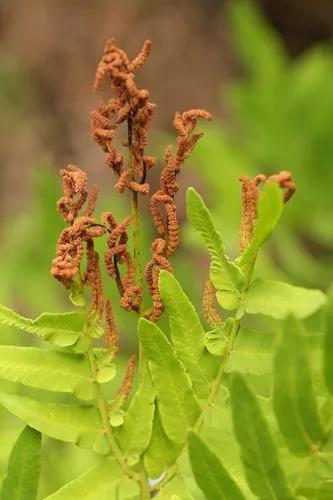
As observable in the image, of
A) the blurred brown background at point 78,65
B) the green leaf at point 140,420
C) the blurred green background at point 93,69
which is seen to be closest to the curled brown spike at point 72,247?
the green leaf at point 140,420

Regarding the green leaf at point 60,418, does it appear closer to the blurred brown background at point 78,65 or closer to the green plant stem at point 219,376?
the green plant stem at point 219,376

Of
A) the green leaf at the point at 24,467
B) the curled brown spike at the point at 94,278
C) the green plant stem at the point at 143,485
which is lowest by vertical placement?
the green plant stem at the point at 143,485

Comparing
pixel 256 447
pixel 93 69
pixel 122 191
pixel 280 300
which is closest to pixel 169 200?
pixel 122 191

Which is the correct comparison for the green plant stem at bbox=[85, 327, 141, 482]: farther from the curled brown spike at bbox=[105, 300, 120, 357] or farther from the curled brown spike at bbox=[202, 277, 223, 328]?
the curled brown spike at bbox=[202, 277, 223, 328]

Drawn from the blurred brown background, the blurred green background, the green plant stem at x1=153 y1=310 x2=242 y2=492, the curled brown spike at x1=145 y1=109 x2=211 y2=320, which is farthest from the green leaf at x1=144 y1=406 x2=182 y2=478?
the blurred brown background

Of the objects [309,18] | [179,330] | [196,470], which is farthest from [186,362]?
[309,18]

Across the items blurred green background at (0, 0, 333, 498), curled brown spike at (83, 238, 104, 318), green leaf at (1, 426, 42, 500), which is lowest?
green leaf at (1, 426, 42, 500)
